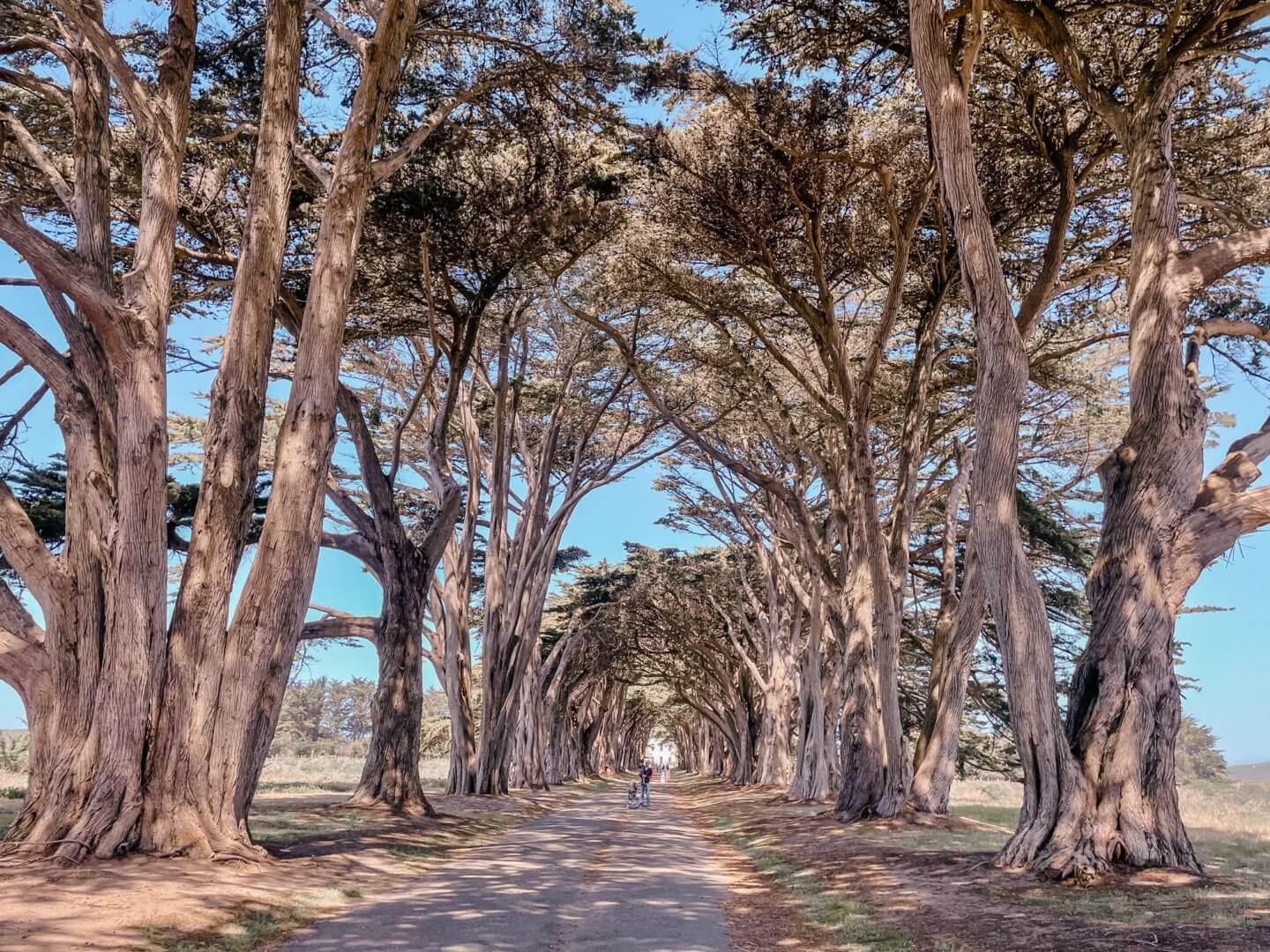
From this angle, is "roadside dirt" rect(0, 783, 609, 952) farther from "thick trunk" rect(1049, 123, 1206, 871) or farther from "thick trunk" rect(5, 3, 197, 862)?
"thick trunk" rect(1049, 123, 1206, 871)

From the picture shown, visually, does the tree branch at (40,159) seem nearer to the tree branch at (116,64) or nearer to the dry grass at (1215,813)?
the tree branch at (116,64)

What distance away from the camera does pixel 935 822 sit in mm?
13430

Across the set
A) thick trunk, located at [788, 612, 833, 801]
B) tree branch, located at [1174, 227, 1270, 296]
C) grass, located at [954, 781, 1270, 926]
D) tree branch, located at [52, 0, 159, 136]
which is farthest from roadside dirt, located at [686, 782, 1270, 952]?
thick trunk, located at [788, 612, 833, 801]

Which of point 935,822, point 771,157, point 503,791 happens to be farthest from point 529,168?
point 503,791

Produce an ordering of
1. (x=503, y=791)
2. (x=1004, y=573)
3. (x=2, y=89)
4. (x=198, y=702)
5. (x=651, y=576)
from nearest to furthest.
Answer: (x=198, y=702)
(x=1004, y=573)
(x=2, y=89)
(x=503, y=791)
(x=651, y=576)

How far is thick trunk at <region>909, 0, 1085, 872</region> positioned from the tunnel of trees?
0.03 metres

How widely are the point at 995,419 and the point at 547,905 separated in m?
5.92

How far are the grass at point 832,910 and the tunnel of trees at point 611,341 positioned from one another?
69.6 inches

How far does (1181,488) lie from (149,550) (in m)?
9.20

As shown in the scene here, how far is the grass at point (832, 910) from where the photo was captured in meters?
6.01

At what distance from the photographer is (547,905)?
22.6 ft

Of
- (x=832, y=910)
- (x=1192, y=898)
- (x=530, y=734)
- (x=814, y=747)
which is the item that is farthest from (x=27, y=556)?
(x=530, y=734)

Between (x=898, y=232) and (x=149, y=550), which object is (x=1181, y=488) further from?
(x=149, y=550)

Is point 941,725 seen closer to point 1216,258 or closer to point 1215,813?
point 1216,258
